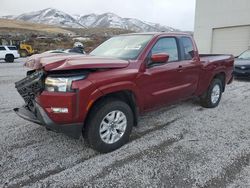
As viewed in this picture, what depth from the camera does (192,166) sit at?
3.37 meters

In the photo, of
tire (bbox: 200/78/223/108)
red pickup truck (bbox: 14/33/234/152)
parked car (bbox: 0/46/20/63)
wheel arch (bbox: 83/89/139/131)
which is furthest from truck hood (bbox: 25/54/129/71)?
parked car (bbox: 0/46/20/63)

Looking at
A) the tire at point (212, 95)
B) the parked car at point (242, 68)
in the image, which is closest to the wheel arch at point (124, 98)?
the tire at point (212, 95)

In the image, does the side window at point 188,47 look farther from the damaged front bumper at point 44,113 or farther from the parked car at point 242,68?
the parked car at point 242,68

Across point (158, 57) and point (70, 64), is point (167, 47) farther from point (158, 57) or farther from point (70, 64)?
point (70, 64)

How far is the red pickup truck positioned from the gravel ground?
42cm

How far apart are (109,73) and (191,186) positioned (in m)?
1.81

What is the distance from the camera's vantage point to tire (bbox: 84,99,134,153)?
3494 millimetres

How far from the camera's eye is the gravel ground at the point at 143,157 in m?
3.04

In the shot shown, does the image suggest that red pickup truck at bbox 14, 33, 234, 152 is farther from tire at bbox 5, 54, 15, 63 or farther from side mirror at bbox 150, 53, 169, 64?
tire at bbox 5, 54, 15, 63

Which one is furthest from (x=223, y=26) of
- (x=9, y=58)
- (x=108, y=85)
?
(x=108, y=85)

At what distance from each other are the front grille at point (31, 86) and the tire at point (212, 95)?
4.10 meters

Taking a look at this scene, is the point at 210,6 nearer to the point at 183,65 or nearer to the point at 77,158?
the point at 183,65

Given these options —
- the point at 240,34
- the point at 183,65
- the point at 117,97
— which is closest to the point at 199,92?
the point at 183,65

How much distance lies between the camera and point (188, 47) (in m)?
5.28
